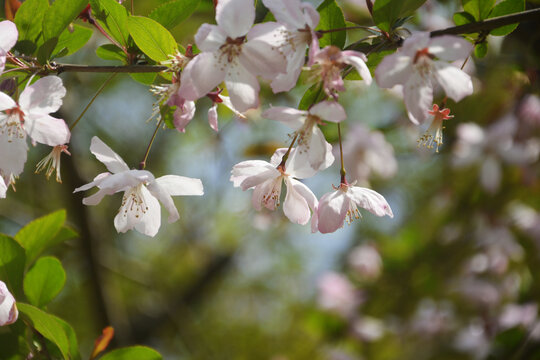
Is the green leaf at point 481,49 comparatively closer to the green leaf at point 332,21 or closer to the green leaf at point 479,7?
the green leaf at point 479,7

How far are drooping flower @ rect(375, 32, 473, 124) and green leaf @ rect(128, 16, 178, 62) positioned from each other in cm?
25

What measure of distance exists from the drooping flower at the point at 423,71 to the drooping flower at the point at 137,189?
0.30 m

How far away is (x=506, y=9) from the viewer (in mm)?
633

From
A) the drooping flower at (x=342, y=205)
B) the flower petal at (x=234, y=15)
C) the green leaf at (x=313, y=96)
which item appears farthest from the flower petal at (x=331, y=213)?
the flower petal at (x=234, y=15)

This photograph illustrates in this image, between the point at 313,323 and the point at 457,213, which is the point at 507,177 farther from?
the point at 313,323

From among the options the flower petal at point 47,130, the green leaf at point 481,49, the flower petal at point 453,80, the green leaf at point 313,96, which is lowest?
the flower petal at point 47,130

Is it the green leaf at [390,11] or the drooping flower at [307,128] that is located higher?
the green leaf at [390,11]

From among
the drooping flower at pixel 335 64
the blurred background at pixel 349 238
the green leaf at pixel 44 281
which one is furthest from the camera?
the blurred background at pixel 349 238

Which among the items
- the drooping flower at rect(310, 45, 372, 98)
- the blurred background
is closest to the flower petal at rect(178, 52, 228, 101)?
the drooping flower at rect(310, 45, 372, 98)

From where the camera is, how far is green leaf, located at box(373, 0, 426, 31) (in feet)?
1.82

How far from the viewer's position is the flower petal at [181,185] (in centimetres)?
69

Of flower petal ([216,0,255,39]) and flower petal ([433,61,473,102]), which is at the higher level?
flower petal ([216,0,255,39])

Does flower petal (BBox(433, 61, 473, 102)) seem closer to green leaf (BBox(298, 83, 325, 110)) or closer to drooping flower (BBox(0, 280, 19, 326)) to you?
green leaf (BBox(298, 83, 325, 110))

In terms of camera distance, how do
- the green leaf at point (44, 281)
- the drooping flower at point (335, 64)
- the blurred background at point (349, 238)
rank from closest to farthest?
the drooping flower at point (335, 64) < the green leaf at point (44, 281) < the blurred background at point (349, 238)
